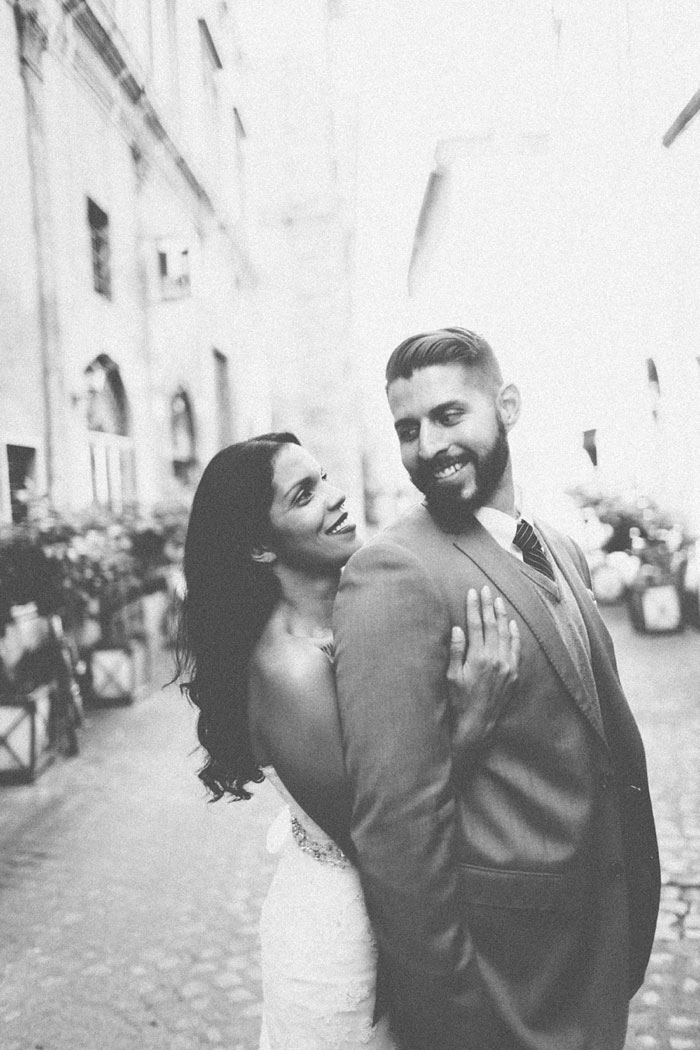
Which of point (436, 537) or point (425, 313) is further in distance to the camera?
point (425, 313)

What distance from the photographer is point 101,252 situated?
10.8 meters

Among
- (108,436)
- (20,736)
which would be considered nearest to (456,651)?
(20,736)

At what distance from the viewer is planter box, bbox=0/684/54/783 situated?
5.50m

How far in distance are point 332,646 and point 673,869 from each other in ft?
9.74

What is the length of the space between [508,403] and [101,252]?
10239mm

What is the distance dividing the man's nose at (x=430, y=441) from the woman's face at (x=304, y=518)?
10.9 inches

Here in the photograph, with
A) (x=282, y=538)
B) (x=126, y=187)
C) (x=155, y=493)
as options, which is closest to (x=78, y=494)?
(x=155, y=493)

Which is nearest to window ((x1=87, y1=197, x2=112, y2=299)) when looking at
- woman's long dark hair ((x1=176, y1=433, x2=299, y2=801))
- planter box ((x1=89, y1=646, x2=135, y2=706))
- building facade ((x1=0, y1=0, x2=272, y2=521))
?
building facade ((x1=0, y1=0, x2=272, y2=521))

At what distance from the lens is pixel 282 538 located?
186 centimetres

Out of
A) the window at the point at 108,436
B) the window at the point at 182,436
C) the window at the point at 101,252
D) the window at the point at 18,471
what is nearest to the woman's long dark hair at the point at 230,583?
the window at the point at 18,471

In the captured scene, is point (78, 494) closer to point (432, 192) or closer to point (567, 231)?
Answer: point (567, 231)

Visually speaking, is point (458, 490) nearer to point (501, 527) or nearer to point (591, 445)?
point (501, 527)

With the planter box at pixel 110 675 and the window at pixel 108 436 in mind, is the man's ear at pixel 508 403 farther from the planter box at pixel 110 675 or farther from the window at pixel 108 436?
the window at pixel 108 436

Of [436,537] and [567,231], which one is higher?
[567,231]
